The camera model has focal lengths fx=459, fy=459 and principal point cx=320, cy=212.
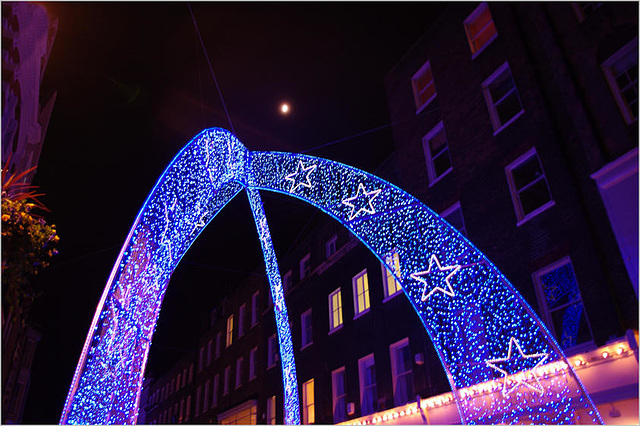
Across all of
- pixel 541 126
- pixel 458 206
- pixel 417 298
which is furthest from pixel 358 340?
pixel 541 126

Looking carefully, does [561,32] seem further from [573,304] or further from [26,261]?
[26,261]

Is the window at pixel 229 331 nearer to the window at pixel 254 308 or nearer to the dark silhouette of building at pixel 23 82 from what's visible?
the window at pixel 254 308

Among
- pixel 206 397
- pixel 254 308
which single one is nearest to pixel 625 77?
pixel 254 308

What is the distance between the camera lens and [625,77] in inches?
414

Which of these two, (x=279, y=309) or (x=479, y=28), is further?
(x=479, y=28)

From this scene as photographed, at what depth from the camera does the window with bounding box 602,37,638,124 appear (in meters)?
10.2

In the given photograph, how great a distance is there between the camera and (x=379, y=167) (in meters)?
19.3

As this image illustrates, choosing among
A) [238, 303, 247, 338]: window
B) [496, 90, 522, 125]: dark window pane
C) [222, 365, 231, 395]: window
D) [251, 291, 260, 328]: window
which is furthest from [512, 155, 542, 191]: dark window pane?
[222, 365, 231, 395]: window

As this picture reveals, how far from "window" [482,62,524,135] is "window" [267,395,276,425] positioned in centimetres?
1697

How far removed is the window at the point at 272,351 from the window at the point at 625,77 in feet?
62.9

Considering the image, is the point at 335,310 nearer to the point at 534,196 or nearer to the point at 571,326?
the point at 534,196

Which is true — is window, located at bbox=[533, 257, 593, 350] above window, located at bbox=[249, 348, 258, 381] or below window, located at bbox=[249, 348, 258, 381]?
below

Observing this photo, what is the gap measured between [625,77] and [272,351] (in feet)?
65.6

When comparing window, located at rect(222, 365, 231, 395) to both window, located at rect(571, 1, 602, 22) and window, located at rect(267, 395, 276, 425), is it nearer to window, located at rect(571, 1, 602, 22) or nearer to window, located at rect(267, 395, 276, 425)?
window, located at rect(267, 395, 276, 425)
